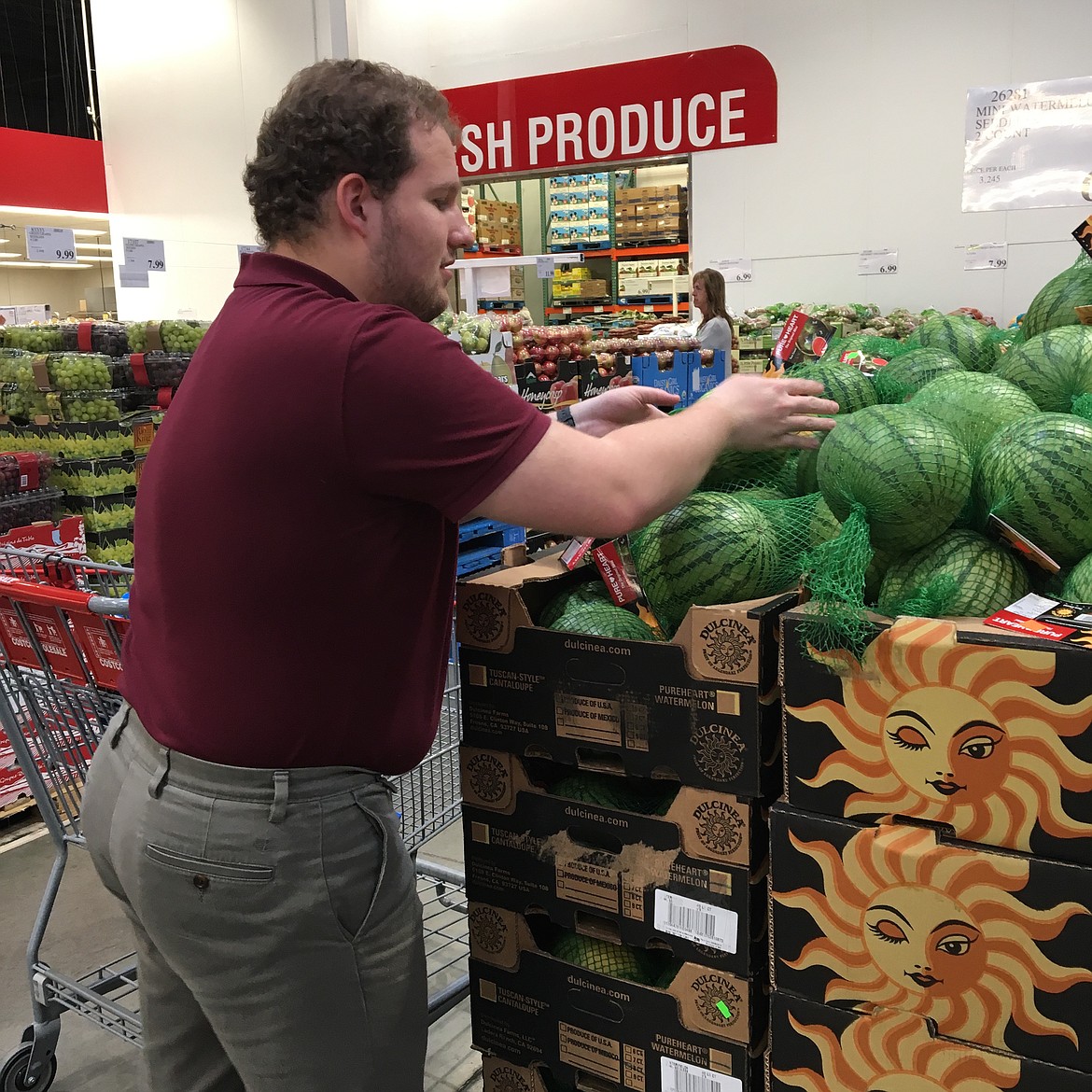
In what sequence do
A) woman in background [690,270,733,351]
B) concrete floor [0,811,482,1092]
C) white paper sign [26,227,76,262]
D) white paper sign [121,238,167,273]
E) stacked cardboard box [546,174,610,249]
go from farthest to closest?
stacked cardboard box [546,174,610,249] < woman in background [690,270,733,351] < white paper sign [121,238,167,273] < white paper sign [26,227,76,262] < concrete floor [0,811,482,1092]

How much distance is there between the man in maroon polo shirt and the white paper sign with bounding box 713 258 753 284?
7373 millimetres

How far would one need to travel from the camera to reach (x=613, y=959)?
57.4 inches

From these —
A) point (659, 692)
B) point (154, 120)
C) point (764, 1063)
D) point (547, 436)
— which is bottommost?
point (764, 1063)

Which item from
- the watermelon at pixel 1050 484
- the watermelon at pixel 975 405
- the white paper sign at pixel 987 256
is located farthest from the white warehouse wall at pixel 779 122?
the watermelon at pixel 1050 484

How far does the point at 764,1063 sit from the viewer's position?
4.41ft

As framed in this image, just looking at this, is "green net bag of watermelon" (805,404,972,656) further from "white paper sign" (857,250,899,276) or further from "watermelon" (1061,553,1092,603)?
"white paper sign" (857,250,899,276)

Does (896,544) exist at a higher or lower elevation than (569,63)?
lower

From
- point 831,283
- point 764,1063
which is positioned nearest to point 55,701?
point 764,1063

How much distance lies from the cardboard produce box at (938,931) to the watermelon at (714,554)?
A: 309mm

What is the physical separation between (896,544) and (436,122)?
839 millimetres

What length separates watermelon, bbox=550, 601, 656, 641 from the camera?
1425 mm

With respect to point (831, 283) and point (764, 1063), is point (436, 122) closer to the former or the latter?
point (764, 1063)

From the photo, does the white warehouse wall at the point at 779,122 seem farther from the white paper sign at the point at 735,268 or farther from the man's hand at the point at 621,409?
the man's hand at the point at 621,409

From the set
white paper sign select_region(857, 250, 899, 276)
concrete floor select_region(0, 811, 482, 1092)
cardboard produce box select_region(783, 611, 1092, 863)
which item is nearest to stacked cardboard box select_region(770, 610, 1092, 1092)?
cardboard produce box select_region(783, 611, 1092, 863)
